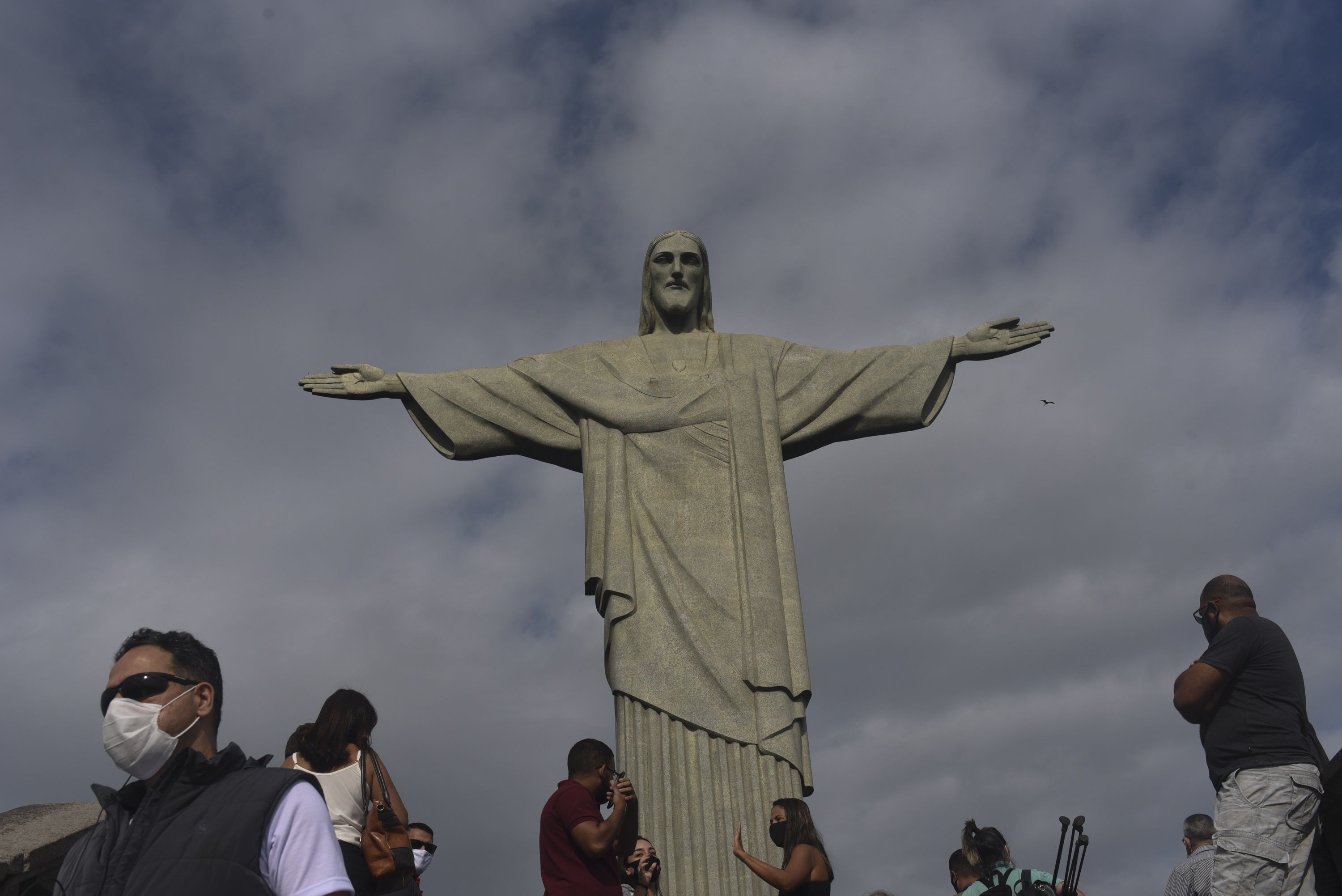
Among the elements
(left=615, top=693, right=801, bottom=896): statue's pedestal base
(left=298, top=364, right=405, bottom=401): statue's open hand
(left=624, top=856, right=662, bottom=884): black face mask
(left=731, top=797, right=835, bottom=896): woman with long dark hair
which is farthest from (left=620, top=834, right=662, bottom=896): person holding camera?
(left=298, top=364, right=405, bottom=401): statue's open hand

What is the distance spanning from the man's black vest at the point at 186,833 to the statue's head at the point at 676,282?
708 centimetres

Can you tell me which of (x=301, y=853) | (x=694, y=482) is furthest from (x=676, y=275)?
(x=301, y=853)

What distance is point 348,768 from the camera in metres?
5.78

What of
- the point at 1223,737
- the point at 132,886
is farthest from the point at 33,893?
the point at 1223,737

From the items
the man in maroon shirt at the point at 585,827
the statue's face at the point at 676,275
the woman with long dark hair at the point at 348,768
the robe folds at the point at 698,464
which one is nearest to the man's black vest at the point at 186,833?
the woman with long dark hair at the point at 348,768

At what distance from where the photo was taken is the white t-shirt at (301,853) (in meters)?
3.30

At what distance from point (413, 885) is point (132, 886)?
2.63 meters

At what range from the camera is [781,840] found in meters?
6.79

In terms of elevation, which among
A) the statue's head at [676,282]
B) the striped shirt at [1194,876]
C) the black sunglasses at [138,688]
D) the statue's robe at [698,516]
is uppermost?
Answer: the statue's head at [676,282]

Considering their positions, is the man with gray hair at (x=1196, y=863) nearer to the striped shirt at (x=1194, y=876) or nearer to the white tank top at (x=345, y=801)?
the striped shirt at (x=1194, y=876)

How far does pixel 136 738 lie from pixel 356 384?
6.47 metres

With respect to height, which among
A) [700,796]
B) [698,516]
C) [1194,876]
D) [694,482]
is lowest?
[1194,876]

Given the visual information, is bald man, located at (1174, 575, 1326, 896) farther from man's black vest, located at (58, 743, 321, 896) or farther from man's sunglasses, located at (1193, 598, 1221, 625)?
man's black vest, located at (58, 743, 321, 896)

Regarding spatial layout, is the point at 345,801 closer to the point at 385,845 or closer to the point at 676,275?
the point at 385,845
